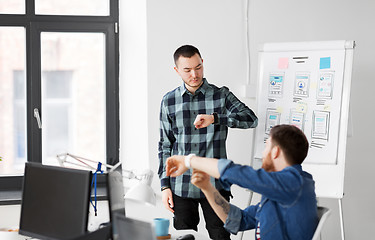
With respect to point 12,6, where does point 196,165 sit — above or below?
below

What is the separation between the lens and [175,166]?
2.22 m

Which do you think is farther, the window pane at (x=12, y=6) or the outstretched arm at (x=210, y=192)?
the window pane at (x=12, y=6)

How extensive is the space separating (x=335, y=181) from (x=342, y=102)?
0.49 meters

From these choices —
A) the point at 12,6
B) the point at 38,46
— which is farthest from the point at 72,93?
the point at 12,6

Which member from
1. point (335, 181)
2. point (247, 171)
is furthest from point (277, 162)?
point (335, 181)

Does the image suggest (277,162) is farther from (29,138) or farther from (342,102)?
(29,138)

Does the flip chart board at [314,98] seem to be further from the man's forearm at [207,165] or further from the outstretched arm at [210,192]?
the man's forearm at [207,165]

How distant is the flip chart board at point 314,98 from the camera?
3234 millimetres

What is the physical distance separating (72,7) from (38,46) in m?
0.39

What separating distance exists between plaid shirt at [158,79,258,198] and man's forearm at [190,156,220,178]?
2.75ft

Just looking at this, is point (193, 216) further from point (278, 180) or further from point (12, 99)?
point (12, 99)

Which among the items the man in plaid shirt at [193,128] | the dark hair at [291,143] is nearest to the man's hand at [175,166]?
the dark hair at [291,143]

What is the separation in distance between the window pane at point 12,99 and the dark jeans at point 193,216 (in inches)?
62.1

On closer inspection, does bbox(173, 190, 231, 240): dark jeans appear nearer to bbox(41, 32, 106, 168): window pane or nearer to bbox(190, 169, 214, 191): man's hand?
bbox(190, 169, 214, 191): man's hand
